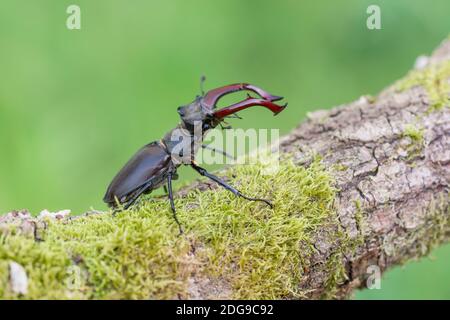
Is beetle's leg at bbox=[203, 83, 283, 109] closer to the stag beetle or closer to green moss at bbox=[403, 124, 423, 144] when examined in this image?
the stag beetle

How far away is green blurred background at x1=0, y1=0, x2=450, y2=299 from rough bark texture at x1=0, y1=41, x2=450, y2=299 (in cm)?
210

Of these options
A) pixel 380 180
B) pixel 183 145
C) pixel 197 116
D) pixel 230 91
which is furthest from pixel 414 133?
pixel 183 145

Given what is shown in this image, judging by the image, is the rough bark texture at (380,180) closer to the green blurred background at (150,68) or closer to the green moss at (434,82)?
the green moss at (434,82)

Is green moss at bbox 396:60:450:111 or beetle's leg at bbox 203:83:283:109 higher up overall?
green moss at bbox 396:60:450:111

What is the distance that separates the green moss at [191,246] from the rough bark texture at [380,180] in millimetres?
93

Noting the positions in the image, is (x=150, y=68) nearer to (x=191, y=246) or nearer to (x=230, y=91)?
(x=230, y=91)

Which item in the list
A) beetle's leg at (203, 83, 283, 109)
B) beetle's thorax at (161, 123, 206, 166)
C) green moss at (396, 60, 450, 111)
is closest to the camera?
beetle's leg at (203, 83, 283, 109)

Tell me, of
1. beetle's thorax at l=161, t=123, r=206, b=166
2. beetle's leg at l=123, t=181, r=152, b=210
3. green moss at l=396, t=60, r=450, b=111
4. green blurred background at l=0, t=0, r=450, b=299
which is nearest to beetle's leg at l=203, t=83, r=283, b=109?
beetle's thorax at l=161, t=123, r=206, b=166

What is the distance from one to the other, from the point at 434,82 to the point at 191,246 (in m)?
2.46

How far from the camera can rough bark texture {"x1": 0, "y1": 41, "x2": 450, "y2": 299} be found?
268cm

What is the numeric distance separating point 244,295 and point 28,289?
97cm

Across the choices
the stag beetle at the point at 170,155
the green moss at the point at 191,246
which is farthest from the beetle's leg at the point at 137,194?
the green moss at the point at 191,246

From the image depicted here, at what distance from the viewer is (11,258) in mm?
2045
